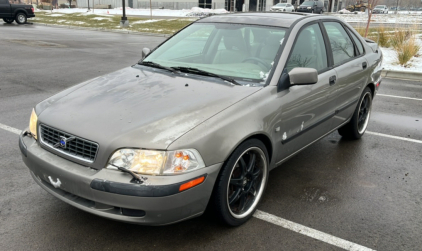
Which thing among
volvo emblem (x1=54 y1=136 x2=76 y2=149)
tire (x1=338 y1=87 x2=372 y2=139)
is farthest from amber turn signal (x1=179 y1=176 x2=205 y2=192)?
tire (x1=338 y1=87 x2=372 y2=139)

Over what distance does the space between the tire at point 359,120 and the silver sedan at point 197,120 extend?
1.82ft

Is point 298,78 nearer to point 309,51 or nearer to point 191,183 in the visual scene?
point 309,51

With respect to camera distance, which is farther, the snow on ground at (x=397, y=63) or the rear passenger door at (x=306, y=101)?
the snow on ground at (x=397, y=63)

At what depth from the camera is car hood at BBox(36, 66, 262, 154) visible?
2607 mm

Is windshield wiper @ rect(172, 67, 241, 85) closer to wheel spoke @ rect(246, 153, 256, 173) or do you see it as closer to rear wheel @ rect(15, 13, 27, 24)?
wheel spoke @ rect(246, 153, 256, 173)

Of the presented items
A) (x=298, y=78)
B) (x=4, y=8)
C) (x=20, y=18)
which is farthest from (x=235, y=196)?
(x=20, y=18)

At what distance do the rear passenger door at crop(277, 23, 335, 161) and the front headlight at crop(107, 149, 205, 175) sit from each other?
3.73ft

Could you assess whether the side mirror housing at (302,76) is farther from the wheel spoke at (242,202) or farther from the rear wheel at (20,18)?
the rear wheel at (20,18)

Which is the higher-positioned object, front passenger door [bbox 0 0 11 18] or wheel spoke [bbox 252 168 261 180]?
front passenger door [bbox 0 0 11 18]

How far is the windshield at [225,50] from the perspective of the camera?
361 cm

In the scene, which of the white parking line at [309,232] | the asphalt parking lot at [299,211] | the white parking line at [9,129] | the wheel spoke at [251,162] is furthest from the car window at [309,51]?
the white parking line at [9,129]

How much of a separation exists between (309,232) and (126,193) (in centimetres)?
154

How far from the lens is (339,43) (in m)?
4.57

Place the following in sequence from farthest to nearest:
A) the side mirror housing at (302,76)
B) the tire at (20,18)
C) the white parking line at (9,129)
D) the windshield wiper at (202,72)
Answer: the tire at (20,18) < the white parking line at (9,129) < the windshield wiper at (202,72) < the side mirror housing at (302,76)
